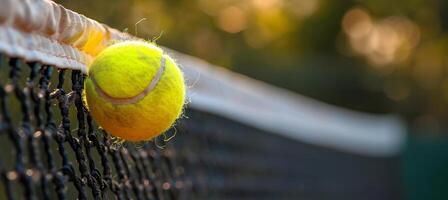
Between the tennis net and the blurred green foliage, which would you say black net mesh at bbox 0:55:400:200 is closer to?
the tennis net

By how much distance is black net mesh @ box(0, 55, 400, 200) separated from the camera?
1.79 metres

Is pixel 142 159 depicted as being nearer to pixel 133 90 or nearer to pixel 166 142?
pixel 166 142

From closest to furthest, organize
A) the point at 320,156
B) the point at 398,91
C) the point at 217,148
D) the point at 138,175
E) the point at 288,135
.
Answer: the point at 138,175 < the point at 217,148 < the point at 288,135 < the point at 320,156 < the point at 398,91

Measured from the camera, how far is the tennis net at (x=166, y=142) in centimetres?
177

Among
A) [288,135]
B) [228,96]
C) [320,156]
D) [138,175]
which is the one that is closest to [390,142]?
[320,156]

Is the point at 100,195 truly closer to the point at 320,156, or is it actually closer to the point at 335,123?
the point at 320,156

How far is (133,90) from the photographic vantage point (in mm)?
1966

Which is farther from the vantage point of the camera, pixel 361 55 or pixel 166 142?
pixel 361 55

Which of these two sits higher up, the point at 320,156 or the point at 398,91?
the point at 398,91

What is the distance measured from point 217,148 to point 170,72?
8.65ft

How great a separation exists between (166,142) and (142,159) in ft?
1.80

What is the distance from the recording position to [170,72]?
205 centimetres

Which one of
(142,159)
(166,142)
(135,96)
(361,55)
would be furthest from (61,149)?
(361,55)

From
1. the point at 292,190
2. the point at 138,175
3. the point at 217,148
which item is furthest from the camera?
the point at 292,190
